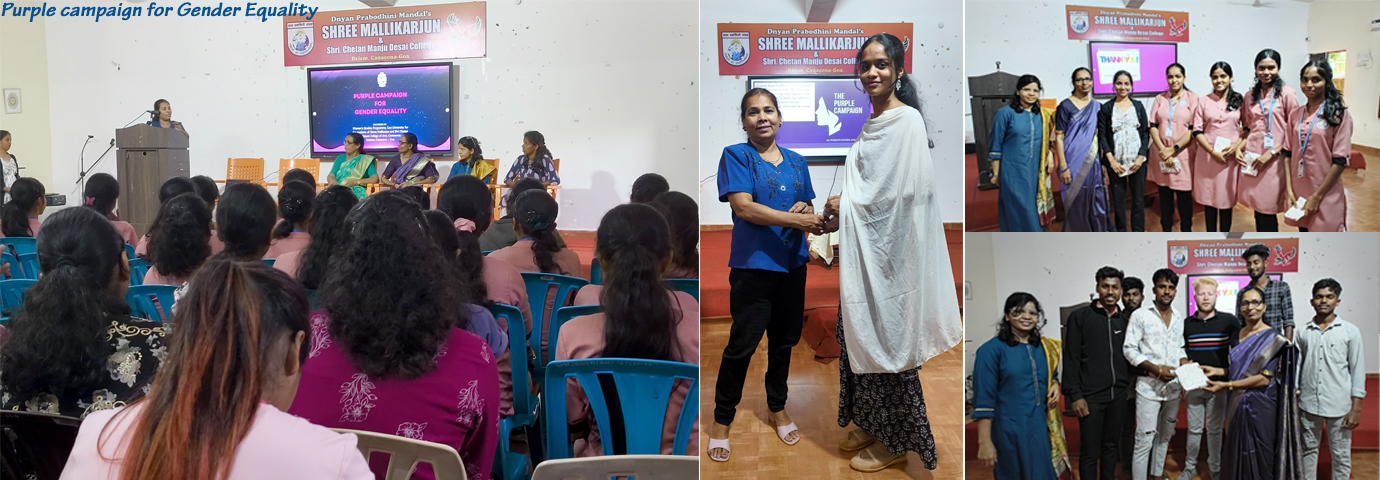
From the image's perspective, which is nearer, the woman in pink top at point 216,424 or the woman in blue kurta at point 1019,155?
the woman in pink top at point 216,424

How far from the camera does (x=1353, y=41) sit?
220cm

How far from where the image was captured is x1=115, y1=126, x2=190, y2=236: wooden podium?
2213mm

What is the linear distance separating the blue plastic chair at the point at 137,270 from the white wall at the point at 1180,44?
2279 mm

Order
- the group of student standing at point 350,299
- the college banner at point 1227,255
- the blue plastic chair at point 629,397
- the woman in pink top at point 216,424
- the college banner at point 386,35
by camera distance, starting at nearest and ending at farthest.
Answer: the woman in pink top at point 216,424 → the group of student standing at point 350,299 → the blue plastic chair at point 629,397 → the college banner at point 386,35 → the college banner at point 1227,255

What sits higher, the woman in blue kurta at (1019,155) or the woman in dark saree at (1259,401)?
the woman in blue kurta at (1019,155)

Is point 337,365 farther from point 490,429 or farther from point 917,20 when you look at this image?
point 917,20

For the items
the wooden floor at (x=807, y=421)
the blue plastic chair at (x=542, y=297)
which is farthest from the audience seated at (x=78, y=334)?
the wooden floor at (x=807, y=421)

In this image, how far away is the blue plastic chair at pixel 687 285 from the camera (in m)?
2.13

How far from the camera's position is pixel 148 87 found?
224cm

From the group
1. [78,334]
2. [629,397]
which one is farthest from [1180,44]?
[78,334]

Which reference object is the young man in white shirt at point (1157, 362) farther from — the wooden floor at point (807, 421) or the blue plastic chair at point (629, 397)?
the blue plastic chair at point (629, 397)

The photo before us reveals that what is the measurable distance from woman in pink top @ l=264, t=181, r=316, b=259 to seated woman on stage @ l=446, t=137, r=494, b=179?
0.39 m

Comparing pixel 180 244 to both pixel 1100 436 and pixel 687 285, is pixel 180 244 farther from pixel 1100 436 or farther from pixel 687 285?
pixel 1100 436

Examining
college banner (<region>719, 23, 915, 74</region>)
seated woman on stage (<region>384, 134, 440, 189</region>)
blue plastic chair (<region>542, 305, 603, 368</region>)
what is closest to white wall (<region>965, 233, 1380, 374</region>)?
college banner (<region>719, 23, 915, 74</region>)
